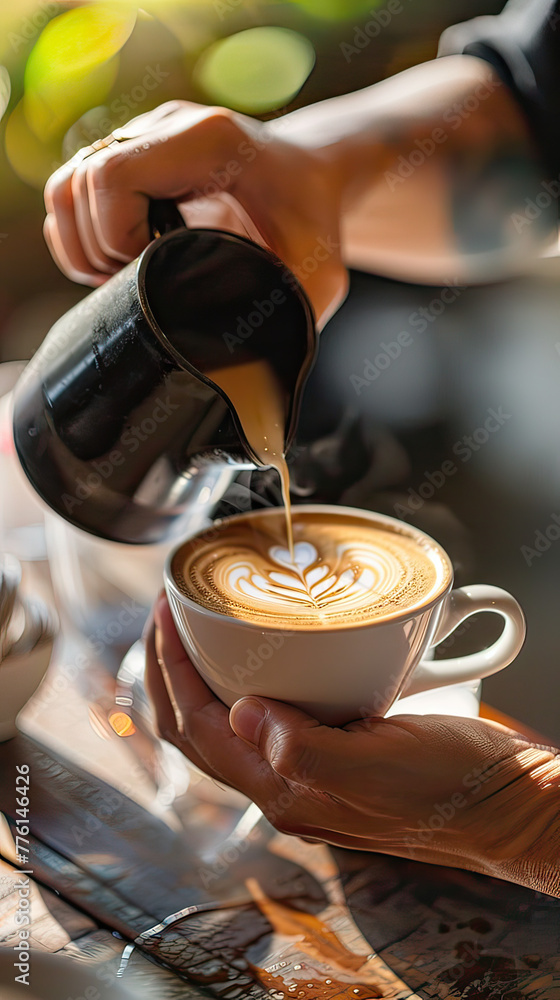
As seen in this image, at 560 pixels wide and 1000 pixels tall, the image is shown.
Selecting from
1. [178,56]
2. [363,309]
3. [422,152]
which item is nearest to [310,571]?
[422,152]

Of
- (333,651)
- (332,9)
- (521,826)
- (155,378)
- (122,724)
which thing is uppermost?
(332,9)

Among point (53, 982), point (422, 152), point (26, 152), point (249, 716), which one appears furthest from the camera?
point (26, 152)

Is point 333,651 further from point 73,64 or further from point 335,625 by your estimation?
point 73,64

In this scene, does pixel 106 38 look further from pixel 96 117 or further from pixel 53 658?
pixel 53 658

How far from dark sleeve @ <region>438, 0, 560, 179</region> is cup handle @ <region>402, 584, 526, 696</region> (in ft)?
1.65

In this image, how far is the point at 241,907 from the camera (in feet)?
1.76

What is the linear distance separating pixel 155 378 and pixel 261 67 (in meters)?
0.80

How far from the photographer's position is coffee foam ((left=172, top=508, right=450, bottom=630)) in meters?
0.59

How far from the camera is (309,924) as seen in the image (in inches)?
20.3

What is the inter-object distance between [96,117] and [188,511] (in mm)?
809

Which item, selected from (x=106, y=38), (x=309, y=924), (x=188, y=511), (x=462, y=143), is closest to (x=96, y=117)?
(x=106, y=38)

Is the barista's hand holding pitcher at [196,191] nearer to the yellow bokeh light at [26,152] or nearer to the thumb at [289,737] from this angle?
the thumb at [289,737]

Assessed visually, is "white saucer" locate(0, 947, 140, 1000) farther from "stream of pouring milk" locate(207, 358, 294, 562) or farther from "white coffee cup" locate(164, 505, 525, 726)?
"stream of pouring milk" locate(207, 358, 294, 562)

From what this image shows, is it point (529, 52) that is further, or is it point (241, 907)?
point (529, 52)
